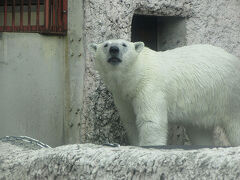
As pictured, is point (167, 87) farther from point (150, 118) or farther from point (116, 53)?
point (116, 53)

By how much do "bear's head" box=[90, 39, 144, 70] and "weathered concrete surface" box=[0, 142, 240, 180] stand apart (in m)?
1.67

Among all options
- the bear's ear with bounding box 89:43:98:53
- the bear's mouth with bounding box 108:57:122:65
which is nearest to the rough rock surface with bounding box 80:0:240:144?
the bear's ear with bounding box 89:43:98:53

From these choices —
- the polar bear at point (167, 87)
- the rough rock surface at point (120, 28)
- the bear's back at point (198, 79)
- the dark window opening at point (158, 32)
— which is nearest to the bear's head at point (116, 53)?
the polar bear at point (167, 87)

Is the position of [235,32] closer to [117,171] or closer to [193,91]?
[193,91]

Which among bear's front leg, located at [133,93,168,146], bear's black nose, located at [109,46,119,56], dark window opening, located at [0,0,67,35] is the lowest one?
bear's front leg, located at [133,93,168,146]

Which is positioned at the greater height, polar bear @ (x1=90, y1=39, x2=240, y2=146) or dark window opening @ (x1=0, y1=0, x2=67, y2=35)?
dark window opening @ (x1=0, y1=0, x2=67, y2=35)

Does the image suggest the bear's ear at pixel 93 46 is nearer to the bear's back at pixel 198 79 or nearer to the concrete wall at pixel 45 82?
the concrete wall at pixel 45 82

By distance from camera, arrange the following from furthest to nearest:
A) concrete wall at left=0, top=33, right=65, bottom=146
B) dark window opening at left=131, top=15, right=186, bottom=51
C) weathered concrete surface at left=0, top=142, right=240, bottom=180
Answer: dark window opening at left=131, top=15, right=186, bottom=51 < concrete wall at left=0, top=33, right=65, bottom=146 < weathered concrete surface at left=0, top=142, right=240, bottom=180

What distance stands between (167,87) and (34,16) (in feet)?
5.82

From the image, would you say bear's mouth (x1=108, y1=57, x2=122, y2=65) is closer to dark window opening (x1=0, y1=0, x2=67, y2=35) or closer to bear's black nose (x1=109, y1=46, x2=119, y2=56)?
bear's black nose (x1=109, y1=46, x2=119, y2=56)

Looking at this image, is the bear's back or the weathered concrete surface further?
the bear's back

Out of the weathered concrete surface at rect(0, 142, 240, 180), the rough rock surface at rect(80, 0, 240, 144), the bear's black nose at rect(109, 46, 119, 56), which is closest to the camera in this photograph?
the weathered concrete surface at rect(0, 142, 240, 180)

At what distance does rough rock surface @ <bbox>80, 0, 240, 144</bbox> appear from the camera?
6625 millimetres

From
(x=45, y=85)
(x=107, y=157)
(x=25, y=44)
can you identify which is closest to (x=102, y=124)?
(x=45, y=85)
